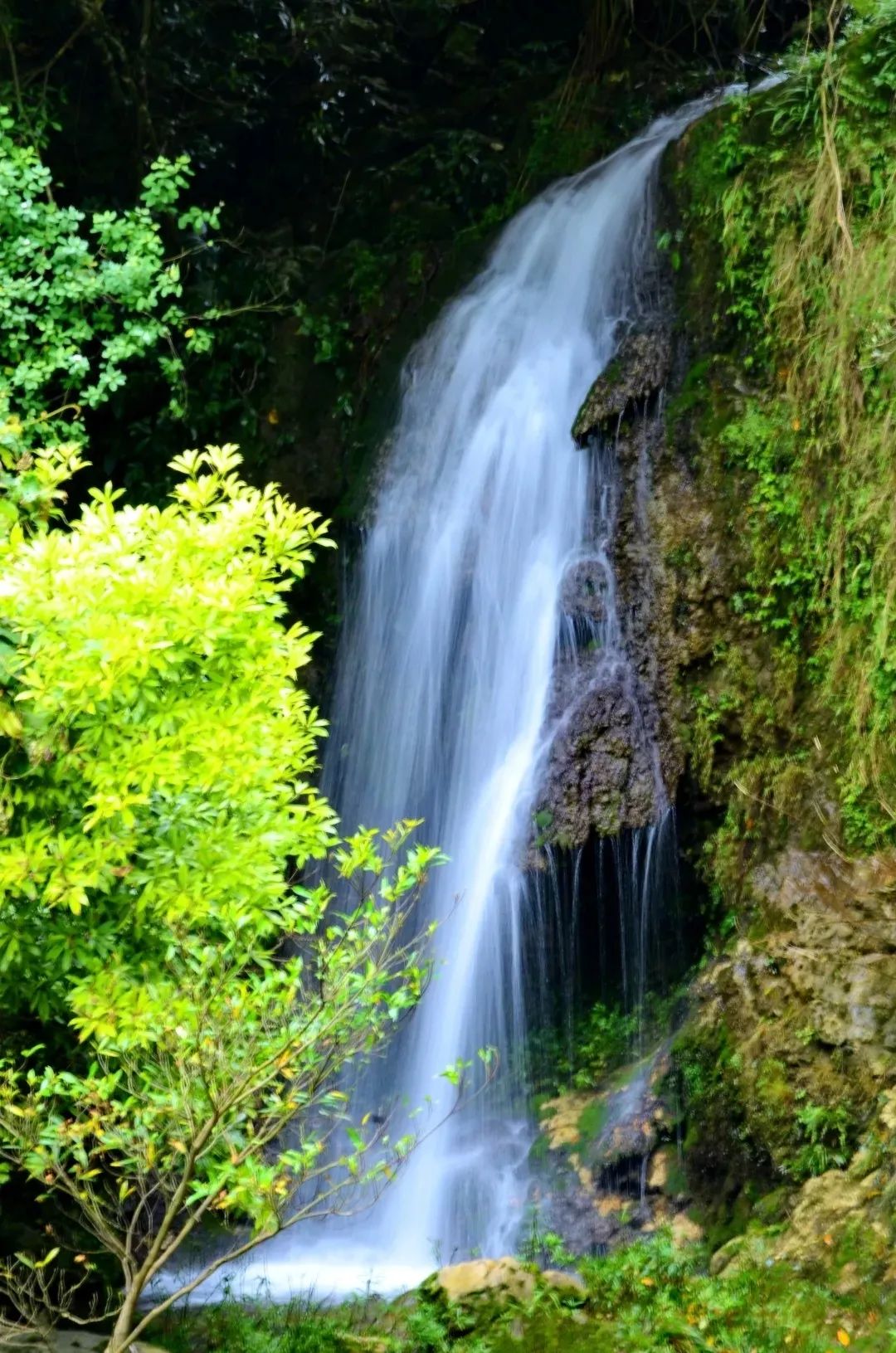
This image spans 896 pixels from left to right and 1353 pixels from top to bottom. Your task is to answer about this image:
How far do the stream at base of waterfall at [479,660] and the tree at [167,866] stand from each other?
267cm

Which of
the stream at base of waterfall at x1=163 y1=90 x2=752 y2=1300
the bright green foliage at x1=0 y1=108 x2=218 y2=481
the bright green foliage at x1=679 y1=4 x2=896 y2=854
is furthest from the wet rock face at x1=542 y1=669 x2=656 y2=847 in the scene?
the bright green foliage at x1=0 y1=108 x2=218 y2=481

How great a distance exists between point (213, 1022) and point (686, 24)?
37.1ft

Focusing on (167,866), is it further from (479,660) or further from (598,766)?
(479,660)

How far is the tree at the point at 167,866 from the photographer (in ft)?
14.1

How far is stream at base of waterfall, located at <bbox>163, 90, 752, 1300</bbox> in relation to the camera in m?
7.71

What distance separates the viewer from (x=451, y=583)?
9477 millimetres

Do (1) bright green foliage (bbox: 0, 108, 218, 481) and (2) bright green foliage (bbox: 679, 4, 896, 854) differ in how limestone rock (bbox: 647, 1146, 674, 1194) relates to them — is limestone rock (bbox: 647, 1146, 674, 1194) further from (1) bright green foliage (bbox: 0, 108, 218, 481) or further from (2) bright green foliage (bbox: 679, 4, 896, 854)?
(1) bright green foliage (bbox: 0, 108, 218, 481)

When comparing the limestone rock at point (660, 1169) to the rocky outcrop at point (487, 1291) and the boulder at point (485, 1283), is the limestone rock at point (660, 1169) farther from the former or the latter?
the boulder at point (485, 1283)

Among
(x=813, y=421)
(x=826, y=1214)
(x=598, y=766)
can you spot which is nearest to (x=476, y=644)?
(x=598, y=766)

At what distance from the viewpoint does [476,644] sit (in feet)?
29.9

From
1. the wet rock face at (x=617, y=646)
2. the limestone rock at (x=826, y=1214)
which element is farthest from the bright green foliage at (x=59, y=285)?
the limestone rock at (x=826, y=1214)

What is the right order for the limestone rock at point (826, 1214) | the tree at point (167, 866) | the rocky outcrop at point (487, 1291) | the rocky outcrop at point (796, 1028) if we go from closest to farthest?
the tree at point (167, 866)
the rocky outcrop at point (487, 1291)
the limestone rock at point (826, 1214)
the rocky outcrop at point (796, 1028)

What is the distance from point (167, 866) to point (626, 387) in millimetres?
5316

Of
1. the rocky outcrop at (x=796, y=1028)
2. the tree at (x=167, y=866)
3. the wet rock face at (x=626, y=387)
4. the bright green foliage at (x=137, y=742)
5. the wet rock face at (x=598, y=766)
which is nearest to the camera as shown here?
the tree at (x=167, y=866)
